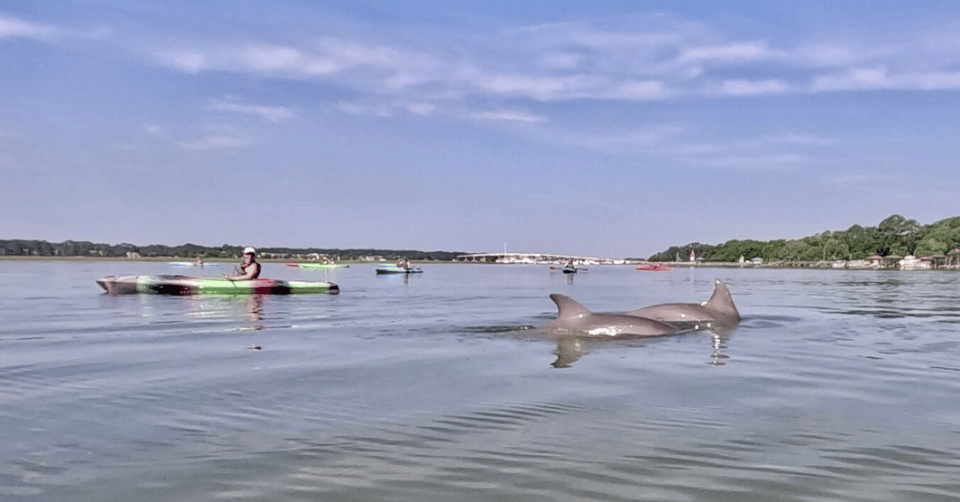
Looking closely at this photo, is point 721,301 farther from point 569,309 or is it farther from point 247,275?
point 247,275

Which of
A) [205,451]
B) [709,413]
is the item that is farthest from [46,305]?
[709,413]

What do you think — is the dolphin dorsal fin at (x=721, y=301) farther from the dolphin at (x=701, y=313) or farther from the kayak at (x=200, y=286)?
the kayak at (x=200, y=286)

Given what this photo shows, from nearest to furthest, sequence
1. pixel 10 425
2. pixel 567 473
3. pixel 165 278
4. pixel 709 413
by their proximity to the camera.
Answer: pixel 567 473 → pixel 10 425 → pixel 709 413 → pixel 165 278

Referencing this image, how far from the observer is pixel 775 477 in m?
6.54

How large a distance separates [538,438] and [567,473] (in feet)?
4.30

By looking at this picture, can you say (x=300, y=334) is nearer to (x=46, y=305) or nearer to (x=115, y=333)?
(x=115, y=333)

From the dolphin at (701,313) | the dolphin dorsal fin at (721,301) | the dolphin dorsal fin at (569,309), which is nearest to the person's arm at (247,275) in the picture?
the dolphin at (701,313)

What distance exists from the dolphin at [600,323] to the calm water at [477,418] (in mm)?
772

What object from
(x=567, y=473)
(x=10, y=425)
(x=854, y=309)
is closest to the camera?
(x=567, y=473)

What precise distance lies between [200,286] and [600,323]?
25.4 m

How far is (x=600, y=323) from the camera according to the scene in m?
18.6

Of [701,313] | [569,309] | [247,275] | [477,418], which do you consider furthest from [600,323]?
[247,275]

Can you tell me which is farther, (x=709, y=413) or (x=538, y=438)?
(x=709, y=413)

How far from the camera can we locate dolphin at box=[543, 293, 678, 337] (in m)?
18.4
